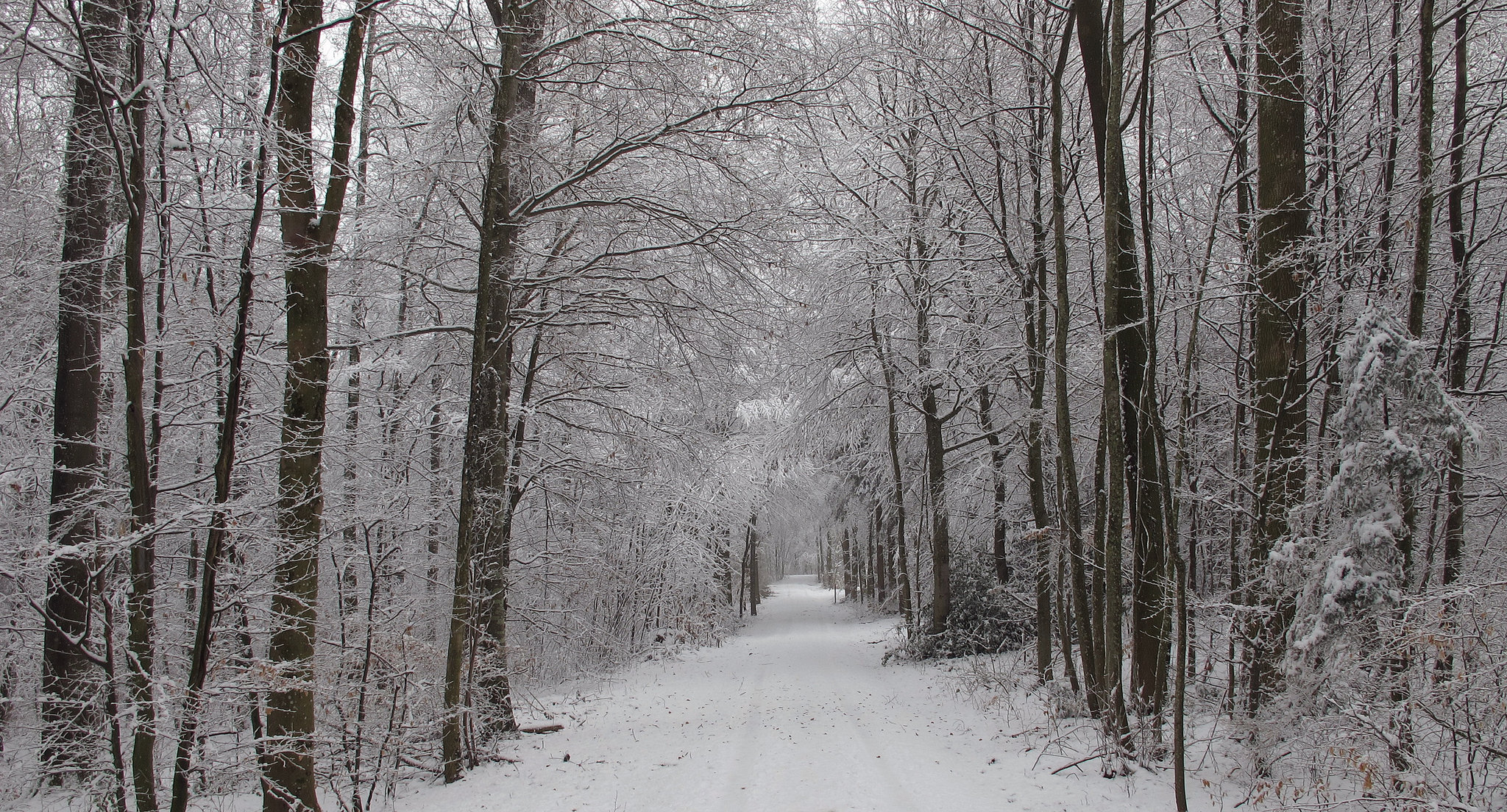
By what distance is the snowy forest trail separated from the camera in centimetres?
550

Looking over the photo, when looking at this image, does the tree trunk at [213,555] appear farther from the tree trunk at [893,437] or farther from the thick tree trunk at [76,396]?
the tree trunk at [893,437]

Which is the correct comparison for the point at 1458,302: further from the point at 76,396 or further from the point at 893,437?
the point at 76,396

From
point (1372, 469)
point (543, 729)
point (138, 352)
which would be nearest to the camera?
point (138, 352)

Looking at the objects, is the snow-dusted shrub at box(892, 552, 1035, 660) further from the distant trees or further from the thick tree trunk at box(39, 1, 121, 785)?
the thick tree trunk at box(39, 1, 121, 785)

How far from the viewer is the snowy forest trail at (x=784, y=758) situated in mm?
5496

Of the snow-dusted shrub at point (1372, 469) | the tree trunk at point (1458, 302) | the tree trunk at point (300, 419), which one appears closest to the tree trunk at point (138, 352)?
the tree trunk at point (300, 419)

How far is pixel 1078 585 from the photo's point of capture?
6832 mm

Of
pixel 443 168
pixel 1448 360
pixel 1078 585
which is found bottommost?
pixel 1078 585

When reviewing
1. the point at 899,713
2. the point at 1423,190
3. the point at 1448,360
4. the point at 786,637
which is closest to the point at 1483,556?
the point at 1448,360

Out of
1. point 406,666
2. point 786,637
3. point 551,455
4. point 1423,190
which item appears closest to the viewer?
point 1423,190

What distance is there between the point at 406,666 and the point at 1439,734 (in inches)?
282

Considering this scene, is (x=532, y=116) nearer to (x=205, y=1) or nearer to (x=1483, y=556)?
(x=205, y=1)

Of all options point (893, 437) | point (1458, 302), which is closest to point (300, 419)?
point (1458, 302)

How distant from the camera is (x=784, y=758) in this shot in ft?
22.5
